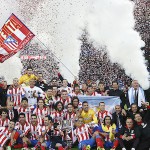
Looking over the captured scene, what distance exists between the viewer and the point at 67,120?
12961 mm

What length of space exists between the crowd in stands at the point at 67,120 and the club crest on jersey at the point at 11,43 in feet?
5.54

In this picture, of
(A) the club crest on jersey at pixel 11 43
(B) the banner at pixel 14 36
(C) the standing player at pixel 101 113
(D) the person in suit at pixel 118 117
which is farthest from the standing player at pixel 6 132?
(A) the club crest on jersey at pixel 11 43

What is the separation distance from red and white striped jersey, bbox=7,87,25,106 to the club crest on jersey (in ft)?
6.09

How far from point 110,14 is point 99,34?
8.68 ft

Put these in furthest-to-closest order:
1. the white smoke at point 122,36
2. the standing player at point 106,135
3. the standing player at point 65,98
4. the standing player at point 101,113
Result: 1. the white smoke at point 122,36
2. the standing player at point 65,98
3. the standing player at point 101,113
4. the standing player at point 106,135

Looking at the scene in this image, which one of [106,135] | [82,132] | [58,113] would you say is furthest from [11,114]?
[106,135]

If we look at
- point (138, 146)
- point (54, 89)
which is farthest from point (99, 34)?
point (138, 146)

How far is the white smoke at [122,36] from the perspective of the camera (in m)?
25.9

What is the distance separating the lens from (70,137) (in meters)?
12.8

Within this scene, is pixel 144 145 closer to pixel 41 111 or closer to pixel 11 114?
pixel 41 111

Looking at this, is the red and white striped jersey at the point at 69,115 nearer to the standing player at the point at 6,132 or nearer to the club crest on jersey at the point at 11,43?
the standing player at the point at 6,132

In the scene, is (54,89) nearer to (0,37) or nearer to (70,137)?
(70,137)

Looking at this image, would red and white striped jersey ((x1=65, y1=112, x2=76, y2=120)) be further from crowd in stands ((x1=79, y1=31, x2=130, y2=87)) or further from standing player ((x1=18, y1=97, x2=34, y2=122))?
crowd in stands ((x1=79, y1=31, x2=130, y2=87))

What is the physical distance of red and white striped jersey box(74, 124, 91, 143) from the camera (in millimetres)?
12548
